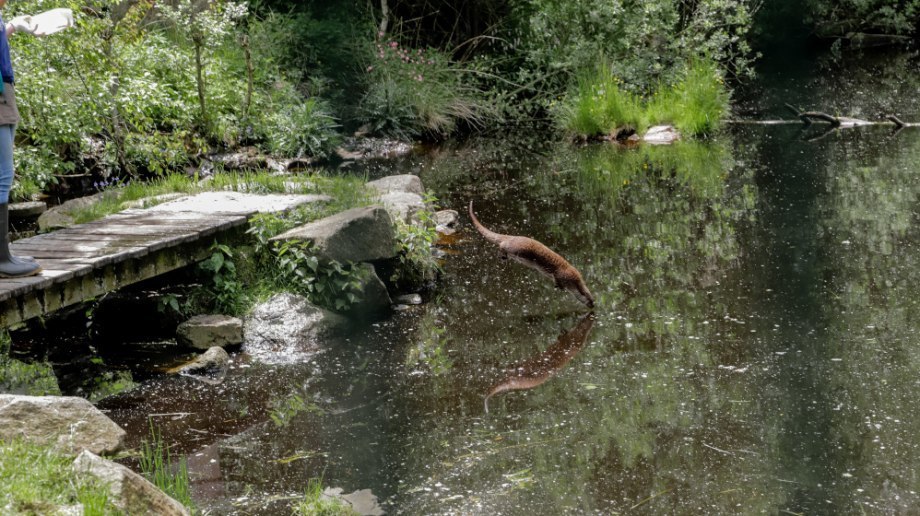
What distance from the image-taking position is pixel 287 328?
7000 mm

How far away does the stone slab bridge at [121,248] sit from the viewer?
18.9 feet

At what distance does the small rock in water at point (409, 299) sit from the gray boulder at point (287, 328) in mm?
643

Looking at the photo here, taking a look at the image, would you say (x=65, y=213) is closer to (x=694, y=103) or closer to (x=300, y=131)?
(x=300, y=131)

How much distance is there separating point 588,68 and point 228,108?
234 inches

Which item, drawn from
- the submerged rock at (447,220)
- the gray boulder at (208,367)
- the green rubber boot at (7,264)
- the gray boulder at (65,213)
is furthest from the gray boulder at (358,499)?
the submerged rock at (447,220)

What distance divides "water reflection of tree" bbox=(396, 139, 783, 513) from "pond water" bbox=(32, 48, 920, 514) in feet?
0.05

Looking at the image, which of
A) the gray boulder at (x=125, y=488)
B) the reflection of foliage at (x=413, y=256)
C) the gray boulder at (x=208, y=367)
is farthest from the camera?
the reflection of foliage at (x=413, y=256)

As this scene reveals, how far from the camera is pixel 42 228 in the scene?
29.4 ft

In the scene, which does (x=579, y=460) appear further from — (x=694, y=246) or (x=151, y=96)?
(x=151, y=96)

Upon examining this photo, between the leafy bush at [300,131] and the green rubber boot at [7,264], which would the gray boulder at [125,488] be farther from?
the leafy bush at [300,131]

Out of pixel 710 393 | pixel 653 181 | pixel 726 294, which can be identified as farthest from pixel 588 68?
pixel 710 393

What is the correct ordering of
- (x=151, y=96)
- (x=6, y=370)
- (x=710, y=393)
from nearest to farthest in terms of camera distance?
(x=710, y=393), (x=6, y=370), (x=151, y=96)

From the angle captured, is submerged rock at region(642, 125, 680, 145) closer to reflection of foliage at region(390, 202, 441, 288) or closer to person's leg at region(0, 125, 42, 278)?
reflection of foliage at region(390, 202, 441, 288)

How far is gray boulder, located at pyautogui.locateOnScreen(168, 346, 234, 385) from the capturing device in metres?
6.34
